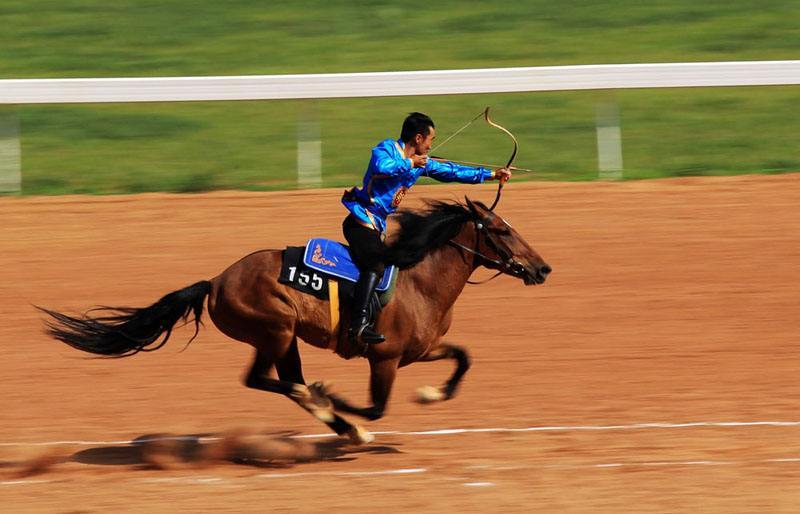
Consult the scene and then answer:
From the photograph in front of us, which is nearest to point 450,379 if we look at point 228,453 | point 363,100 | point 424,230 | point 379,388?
point 379,388

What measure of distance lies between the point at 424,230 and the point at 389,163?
2.20ft

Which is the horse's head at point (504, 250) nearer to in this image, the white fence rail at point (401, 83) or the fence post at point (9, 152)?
the white fence rail at point (401, 83)

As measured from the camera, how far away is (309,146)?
1605cm

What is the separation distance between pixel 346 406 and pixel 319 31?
16.9m

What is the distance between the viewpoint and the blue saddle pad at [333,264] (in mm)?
8562

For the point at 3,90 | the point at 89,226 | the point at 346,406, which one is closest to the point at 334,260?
the point at 346,406

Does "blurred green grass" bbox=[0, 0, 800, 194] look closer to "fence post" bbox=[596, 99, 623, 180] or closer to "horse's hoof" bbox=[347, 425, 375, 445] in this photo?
"fence post" bbox=[596, 99, 623, 180]

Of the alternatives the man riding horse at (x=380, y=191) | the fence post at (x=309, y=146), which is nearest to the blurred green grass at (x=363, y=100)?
the fence post at (x=309, y=146)

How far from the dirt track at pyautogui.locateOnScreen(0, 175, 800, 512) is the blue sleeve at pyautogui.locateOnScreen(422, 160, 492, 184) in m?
1.88

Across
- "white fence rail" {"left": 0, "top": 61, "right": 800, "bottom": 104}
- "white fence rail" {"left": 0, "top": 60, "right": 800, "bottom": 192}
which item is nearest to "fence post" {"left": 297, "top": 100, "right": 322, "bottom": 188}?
"white fence rail" {"left": 0, "top": 60, "right": 800, "bottom": 192}

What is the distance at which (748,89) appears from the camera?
70.6 feet

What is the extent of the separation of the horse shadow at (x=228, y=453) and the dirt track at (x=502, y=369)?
2.8 inches

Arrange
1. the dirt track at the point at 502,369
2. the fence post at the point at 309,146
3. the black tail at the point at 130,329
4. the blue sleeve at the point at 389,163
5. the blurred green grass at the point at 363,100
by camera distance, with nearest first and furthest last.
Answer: the dirt track at the point at 502,369, the blue sleeve at the point at 389,163, the black tail at the point at 130,329, the fence post at the point at 309,146, the blurred green grass at the point at 363,100

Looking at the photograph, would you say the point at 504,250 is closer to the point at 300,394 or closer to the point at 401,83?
the point at 300,394
